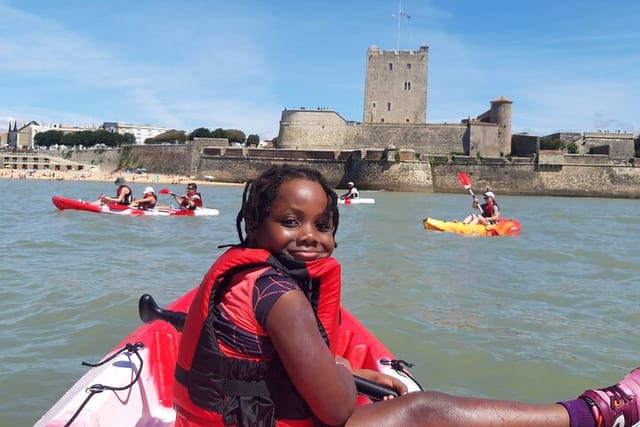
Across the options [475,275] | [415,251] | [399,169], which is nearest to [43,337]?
[475,275]

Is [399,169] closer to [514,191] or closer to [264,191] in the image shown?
[514,191]

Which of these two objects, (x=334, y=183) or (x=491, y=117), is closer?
(x=334, y=183)

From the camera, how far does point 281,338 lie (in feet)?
5.85

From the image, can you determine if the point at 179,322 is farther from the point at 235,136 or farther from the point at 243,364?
the point at 235,136

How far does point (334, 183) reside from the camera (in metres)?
45.0

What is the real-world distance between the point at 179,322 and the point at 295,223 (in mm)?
998

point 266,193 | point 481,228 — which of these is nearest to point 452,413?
point 266,193

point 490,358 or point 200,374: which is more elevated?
point 200,374

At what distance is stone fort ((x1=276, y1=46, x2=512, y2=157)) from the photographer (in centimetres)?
4822

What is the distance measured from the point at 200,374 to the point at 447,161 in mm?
43659

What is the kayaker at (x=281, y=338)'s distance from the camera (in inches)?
71.5

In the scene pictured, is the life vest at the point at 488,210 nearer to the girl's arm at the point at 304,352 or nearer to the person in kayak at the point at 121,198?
the person in kayak at the point at 121,198

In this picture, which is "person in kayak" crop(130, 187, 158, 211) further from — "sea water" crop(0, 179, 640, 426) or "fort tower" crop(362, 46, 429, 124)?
"fort tower" crop(362, 46, 429, 124)

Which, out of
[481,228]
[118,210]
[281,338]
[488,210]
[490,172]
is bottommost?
[481,228]
